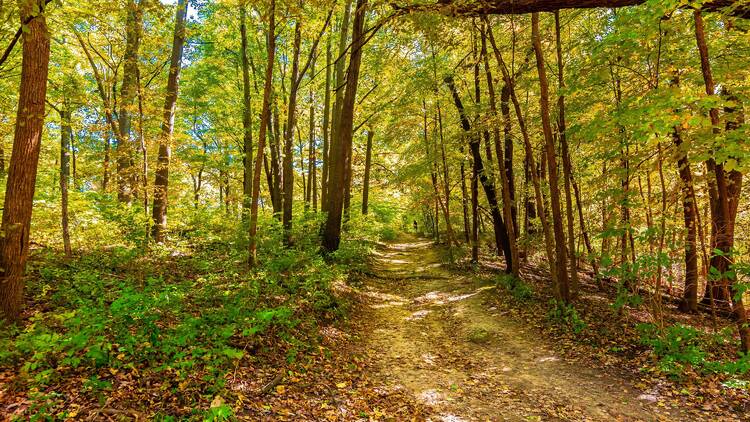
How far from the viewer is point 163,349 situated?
14.4 feet

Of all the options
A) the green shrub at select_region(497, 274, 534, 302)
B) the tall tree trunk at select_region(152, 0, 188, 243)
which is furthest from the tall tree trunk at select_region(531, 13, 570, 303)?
the tall tree trunk at select_region(152, 0, 188, 243)

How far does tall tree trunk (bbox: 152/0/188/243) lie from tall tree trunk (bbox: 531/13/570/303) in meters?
9.88

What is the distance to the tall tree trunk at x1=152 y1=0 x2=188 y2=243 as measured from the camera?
437 inches

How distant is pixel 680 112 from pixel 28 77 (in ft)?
28.7

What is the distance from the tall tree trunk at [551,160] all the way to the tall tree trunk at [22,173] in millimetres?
8626

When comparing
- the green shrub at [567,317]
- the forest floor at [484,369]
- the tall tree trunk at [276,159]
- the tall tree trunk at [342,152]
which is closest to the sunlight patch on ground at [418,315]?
the forest floor at [484,369]

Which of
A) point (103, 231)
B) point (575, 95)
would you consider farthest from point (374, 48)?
point (103, 231)

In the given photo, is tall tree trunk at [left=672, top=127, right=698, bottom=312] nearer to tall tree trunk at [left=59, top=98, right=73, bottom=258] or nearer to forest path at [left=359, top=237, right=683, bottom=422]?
forest path at [left=359, top=237, right=683, bottom=422]

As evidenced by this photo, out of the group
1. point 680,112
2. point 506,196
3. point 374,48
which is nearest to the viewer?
point 680,112

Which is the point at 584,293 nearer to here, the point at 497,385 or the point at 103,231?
the point at 497,385

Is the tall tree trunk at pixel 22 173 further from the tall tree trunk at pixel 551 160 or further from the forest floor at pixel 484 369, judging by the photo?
the tall tree trunk at pixel 551 160

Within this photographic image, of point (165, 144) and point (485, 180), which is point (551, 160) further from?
point (165, 144)

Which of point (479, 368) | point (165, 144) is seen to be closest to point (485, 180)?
point (479, 368)

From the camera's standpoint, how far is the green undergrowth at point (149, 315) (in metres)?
3.77
